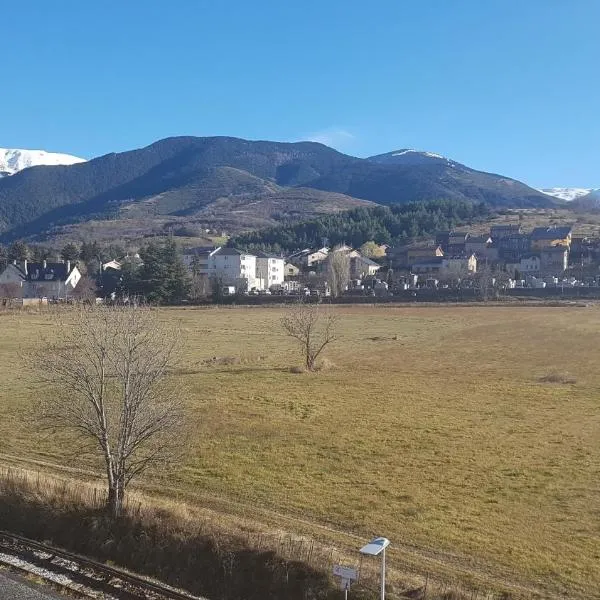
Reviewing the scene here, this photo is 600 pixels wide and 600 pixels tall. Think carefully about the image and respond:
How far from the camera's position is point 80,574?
45.0 feet

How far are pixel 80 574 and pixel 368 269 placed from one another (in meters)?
134

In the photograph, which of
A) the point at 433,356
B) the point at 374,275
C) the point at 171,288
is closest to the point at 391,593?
the point at 433,356

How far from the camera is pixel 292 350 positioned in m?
→ 48.3

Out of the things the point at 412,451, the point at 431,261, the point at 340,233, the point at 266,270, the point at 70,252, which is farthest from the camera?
the point at 340,233

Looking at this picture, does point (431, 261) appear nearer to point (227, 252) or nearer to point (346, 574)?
point (227, 252)

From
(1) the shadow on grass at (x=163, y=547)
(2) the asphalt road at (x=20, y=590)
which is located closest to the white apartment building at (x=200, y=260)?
(1) the shadow on grass at (x=163, y=547)

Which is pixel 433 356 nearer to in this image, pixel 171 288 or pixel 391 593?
pixel 391 593

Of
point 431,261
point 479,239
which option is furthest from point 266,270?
point 479,239

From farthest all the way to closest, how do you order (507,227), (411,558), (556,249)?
(507,227)
(556,249)
(411,558)

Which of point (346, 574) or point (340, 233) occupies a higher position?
point (340, 233)

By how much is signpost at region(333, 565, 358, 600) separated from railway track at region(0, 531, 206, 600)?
2.93 metres

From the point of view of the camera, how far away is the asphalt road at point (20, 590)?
41.2 feet

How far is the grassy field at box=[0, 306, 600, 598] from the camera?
48.6ft

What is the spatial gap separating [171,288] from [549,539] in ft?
313
